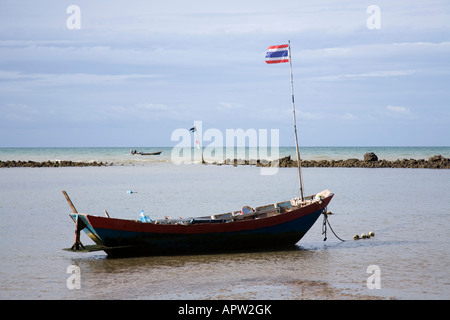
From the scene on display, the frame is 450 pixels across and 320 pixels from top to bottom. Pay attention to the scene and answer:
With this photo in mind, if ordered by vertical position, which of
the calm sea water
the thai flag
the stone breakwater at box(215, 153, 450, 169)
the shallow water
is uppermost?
the thai flag

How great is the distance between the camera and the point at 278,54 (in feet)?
73.2

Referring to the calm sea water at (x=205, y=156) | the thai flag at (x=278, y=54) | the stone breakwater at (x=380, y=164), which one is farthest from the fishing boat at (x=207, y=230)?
the calm sea water at (x=205, y=156)

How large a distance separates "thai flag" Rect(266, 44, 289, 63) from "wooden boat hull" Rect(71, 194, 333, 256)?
591 centimetres

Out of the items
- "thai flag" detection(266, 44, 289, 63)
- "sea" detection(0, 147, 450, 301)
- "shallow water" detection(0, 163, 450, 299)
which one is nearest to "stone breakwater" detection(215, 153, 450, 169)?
"shallow water" detection(0, 163, 450, 299)

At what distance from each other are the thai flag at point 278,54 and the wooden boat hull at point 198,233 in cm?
591

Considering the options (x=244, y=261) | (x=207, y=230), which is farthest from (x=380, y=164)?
(x=244, y=261)

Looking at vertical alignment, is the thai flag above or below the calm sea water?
above

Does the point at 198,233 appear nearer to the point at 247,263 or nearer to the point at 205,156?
the point at 247,263

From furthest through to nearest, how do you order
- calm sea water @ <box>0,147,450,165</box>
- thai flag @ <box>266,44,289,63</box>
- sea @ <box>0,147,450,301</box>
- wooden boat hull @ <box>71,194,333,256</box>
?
calm sea water @ <box>0,147,450,165</box>, thai flag @ <box>266,44,289,63</box>, wooden boat hull @ <box>71,194,333,256</box>, sea @ <box>0,147,450,301</box>

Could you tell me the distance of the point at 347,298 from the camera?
47.1ft

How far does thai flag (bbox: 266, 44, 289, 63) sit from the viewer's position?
72.9ft

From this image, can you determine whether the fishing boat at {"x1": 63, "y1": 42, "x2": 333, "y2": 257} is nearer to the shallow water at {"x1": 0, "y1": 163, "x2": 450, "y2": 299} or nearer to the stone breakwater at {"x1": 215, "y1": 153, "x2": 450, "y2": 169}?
the shallow water at {"x1": 0, "y1": 163, "x2": 450, "y2": 299}

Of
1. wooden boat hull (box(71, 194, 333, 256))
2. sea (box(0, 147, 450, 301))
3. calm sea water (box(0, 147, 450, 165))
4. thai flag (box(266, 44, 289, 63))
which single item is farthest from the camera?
calm sea water (box(0, 147, 450, 165))
